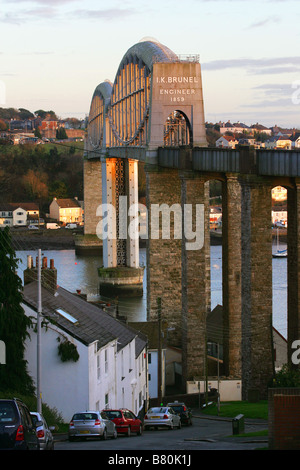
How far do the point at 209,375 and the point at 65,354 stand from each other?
806 inches

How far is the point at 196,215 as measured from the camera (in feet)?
153

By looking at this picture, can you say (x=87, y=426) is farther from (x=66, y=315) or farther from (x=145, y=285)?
(x=145, y=285)

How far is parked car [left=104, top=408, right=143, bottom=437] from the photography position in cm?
2253

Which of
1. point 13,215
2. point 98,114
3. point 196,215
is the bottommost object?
point 196,215

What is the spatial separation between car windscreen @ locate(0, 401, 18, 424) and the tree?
10.0 meters

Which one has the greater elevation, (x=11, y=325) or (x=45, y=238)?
(x=45, y=238)

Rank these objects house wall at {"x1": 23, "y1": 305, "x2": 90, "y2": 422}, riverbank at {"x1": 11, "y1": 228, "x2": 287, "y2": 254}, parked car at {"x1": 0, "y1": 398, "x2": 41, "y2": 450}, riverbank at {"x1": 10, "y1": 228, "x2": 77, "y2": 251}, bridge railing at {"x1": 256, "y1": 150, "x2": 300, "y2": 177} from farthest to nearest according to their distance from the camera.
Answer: riverbank at {"x1": 10, "y1": 228, "x2": 77, "y2": 251} → riverbank at {"x1": 11, "y1": 228, "x2": 287, "y2": 254} → bridge railing at {"x1": 256, "y1": 150, "x2": 300, "y2": 177} → house wall at {"x1": 23, "y1": 305, "x2": 90, "y2": 422} → parked car at {"x1": 0, "y1": 398, "x2": 41, "y2": 450}

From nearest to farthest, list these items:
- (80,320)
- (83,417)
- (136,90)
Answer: (83,417), (80,320), (136,90)

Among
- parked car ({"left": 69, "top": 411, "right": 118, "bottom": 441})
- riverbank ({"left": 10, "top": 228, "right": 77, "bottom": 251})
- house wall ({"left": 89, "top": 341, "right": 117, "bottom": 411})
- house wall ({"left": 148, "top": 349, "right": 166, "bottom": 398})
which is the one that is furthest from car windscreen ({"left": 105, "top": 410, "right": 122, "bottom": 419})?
riverbank ({"left": 10, "top": 228, "right": 77, "bottom": 251})

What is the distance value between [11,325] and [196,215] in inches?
915

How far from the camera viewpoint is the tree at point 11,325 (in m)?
24.2

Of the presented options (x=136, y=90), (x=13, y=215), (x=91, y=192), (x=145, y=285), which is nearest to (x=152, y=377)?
(x=136, y=90)

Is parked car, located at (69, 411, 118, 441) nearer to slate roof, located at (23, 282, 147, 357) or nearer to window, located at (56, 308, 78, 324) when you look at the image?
slate roof, located at (23, 282, 147, 357)

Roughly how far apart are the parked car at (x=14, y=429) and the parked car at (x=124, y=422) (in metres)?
7.99
